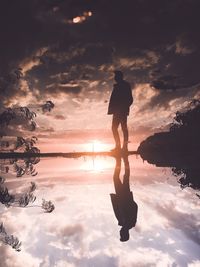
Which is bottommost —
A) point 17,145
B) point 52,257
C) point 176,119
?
point 52,257

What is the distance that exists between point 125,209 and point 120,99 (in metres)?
5.08

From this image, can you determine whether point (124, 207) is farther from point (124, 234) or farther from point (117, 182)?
point (117, 182)

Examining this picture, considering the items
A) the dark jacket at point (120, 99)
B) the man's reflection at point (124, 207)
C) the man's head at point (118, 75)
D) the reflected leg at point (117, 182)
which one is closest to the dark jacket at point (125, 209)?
the man's reflection at point (124, 207)

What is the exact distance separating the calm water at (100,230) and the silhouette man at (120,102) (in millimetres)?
3349

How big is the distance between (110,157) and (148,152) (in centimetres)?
363

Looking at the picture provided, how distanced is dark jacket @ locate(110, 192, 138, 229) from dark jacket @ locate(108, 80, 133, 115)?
13.6ft

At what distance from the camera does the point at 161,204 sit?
5199 millimetres

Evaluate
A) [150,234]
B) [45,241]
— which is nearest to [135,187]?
[150,234]

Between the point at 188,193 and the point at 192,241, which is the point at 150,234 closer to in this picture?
the point at 192,241

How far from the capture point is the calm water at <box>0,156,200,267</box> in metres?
3.41

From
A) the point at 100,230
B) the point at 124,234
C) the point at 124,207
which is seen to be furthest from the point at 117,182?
the point at 124,234

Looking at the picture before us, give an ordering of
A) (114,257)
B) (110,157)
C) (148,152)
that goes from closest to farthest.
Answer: (114,257) → (110,157) → (148,152)

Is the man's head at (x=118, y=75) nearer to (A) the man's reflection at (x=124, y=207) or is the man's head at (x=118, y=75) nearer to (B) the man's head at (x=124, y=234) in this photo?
(A) the man's reflection at (x=124, y=207)

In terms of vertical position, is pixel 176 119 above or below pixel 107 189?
above
